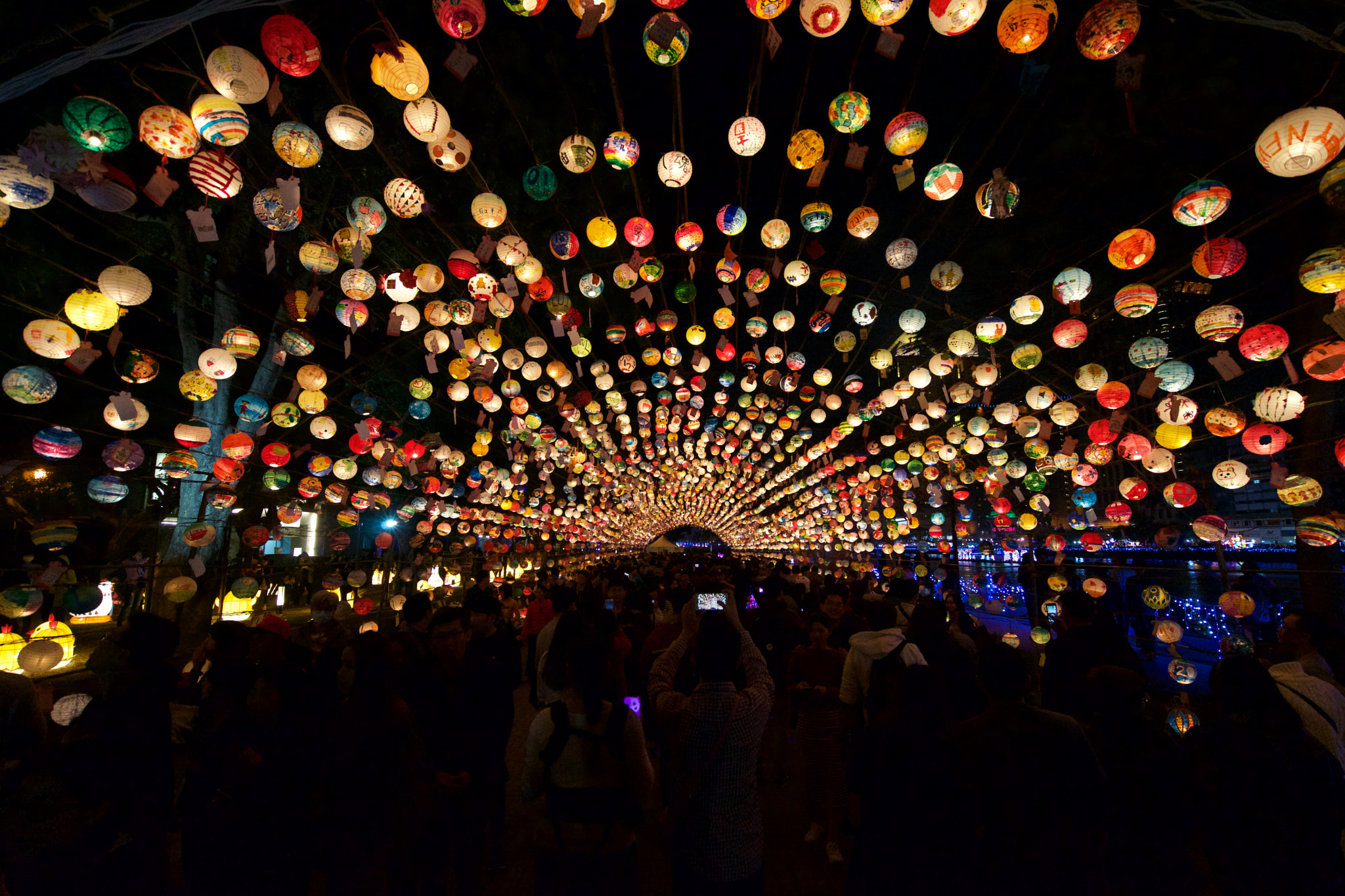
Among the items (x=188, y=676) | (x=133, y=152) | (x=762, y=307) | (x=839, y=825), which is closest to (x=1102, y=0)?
Result: (x=839, y=825)

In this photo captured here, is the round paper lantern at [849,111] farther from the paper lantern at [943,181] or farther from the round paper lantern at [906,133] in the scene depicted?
the paper lantern at [943,181]

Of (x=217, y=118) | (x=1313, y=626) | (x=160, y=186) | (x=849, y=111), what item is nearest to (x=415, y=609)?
(x=160, y=186)

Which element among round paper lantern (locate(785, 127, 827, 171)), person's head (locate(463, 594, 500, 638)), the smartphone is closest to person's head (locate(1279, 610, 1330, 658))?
the smartphone

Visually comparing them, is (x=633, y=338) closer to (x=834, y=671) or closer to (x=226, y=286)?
(x=226, y=286)

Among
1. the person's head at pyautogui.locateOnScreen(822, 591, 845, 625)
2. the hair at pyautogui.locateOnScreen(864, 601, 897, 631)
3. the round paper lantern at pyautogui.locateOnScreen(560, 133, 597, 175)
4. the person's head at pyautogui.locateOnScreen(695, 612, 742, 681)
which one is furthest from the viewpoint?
the person's head at pyautogui.locateOnScreen(822, 591, 845, 625)

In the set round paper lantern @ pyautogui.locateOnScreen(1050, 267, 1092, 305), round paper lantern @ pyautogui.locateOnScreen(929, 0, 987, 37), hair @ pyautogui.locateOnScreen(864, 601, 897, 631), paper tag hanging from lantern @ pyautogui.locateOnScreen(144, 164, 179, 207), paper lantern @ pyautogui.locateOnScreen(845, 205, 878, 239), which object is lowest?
hair @ pyautogui.locateOnScreen(864, 601, 897, 631)

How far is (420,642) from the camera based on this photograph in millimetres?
3619

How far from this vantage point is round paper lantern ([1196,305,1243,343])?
16.7 ft

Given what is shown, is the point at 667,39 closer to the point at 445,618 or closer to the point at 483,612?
the point at 445,618

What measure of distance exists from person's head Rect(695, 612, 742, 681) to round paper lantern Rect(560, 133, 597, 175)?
4.74m

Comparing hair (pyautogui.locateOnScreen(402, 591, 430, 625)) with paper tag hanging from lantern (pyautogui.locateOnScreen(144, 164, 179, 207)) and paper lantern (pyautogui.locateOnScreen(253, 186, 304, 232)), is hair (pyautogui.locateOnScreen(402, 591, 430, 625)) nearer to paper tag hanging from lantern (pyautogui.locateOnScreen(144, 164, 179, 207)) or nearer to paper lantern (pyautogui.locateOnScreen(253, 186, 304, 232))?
paper lantern (pyautogui.locateOnScreen(253, 186, 304, 232))

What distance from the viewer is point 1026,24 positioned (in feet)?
12.7

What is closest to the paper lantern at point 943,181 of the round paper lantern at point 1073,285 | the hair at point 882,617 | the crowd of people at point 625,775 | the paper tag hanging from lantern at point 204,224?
the round paper lantern at point 1073,285

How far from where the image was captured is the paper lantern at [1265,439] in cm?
553
